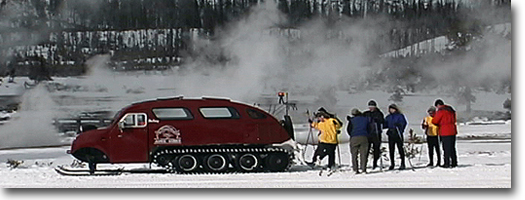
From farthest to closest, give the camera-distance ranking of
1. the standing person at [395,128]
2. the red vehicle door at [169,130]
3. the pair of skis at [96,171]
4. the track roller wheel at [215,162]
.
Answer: the standing person at [395,128]
the pair of skis at [96,171]
the track roller wheel at [215,162]
the red vehicle door at [169,130]

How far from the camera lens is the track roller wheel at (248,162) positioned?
1164 centimetres

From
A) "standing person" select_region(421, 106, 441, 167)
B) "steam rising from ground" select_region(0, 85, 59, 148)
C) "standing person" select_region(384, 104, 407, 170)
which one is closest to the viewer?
"standing person" select_region(384, 104, 407, 170)

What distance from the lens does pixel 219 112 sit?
11.7 metres

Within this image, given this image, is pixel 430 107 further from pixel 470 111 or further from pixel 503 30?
pixel 503 30

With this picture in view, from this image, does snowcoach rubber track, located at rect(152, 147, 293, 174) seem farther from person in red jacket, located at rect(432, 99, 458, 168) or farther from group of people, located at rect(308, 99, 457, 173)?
person in red jacket, located at rect(432, 99, 458, 168)

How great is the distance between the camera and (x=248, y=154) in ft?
38.2

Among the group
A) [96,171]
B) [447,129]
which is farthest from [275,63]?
[96,171]

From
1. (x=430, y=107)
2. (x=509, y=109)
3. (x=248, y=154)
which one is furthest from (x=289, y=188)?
(x=509, y=109)

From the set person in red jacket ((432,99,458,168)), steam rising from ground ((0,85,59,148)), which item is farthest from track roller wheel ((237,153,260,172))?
steam rising from ground ((0,85,59,148))

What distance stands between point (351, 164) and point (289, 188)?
211 centimetres

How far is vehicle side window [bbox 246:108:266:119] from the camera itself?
1170 cm

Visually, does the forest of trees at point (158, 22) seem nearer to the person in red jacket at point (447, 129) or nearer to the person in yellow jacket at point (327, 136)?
the person in red jacket at point (447, 129)

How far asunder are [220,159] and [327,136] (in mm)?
1659

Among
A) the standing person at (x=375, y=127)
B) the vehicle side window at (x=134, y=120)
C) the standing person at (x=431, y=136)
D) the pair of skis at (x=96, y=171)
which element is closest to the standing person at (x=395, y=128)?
the standing person at (x=375, y=127)
